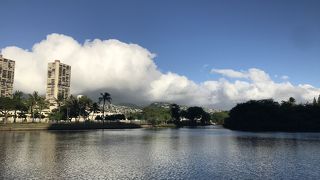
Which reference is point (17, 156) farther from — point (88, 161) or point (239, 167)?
point (239, 167)

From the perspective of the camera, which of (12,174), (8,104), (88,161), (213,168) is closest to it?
(12,174)

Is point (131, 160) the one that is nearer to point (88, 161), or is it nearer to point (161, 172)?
point (88, 161)

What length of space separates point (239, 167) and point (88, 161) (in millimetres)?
20653

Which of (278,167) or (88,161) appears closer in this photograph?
(278,167)

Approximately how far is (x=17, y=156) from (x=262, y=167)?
116 ft

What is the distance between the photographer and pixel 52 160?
165 ft

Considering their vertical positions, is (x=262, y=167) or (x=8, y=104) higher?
(x=8, y=104)

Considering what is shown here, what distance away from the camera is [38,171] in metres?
40.7

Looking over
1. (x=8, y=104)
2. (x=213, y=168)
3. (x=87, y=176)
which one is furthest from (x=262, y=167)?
(x=8, y=104)

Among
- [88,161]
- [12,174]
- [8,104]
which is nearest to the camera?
[12,174]

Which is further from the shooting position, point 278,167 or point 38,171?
point 278,167

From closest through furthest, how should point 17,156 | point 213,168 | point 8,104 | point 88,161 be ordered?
point 213,168
point 88,161
point 17,156
point 8,104

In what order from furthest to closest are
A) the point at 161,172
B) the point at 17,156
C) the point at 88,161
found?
the point at 17,156, the point at 88,161, the point at 161,172

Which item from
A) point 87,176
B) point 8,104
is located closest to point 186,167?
point 87,176
